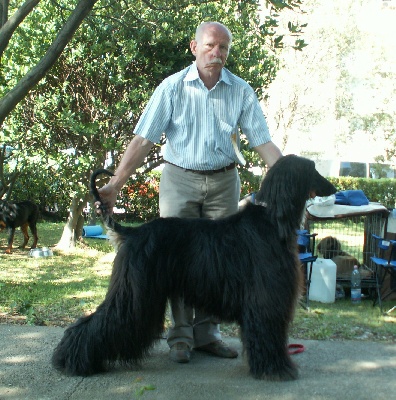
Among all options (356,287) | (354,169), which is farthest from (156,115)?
(354,169)

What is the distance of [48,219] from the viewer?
1533cm

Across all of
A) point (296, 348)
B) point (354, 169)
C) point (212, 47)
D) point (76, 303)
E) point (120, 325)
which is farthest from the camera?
point (354, 169)

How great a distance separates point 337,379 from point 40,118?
7.04 meters

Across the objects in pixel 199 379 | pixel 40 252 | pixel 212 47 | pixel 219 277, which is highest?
pixel 212 47

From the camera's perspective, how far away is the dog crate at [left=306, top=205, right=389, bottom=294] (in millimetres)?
6688

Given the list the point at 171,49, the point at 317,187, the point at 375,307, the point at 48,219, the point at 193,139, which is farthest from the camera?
the point at 48,219

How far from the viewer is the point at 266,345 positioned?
3512 mm

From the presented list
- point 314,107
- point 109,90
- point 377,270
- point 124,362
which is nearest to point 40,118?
point 109,90

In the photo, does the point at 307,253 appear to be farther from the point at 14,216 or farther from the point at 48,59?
the point at 14,216

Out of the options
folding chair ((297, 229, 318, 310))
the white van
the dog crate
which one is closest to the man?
folding chair ((297, 229, 318, 310))

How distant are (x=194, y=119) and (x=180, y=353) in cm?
170

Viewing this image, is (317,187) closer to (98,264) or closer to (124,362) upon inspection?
(124,362)

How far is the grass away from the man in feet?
2.29

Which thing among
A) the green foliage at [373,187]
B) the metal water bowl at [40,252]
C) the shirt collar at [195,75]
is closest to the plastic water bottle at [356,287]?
the shirt collar at [195,75]
